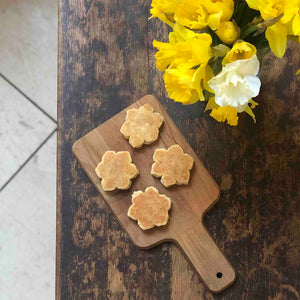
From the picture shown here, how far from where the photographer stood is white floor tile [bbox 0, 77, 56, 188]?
1.40 metres

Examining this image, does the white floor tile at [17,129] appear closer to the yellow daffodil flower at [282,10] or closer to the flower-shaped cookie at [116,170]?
the flower-shaped cookie at [116,170]

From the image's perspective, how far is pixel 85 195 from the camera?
33.2 inches

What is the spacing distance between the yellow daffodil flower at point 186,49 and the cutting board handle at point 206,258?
0.35 m

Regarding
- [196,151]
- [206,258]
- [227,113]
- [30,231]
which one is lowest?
[30,231]

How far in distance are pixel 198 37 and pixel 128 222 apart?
Answer: 41 cm

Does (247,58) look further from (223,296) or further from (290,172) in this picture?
(223,296)

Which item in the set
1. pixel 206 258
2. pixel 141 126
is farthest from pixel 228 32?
pixel 206 258

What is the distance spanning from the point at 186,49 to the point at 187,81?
1.7 inches

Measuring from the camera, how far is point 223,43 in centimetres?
61

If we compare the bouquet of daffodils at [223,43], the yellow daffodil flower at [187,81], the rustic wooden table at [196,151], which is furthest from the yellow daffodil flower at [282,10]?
the rustic wooden table at [196,151]

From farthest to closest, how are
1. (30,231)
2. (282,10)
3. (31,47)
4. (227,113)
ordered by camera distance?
(31,47) < (30,231) < (227,113) < (282,10)

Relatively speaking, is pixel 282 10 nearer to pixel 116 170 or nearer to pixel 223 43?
pixel 223 43

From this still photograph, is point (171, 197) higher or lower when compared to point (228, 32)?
lower

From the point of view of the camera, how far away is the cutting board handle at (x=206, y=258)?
787 mm
